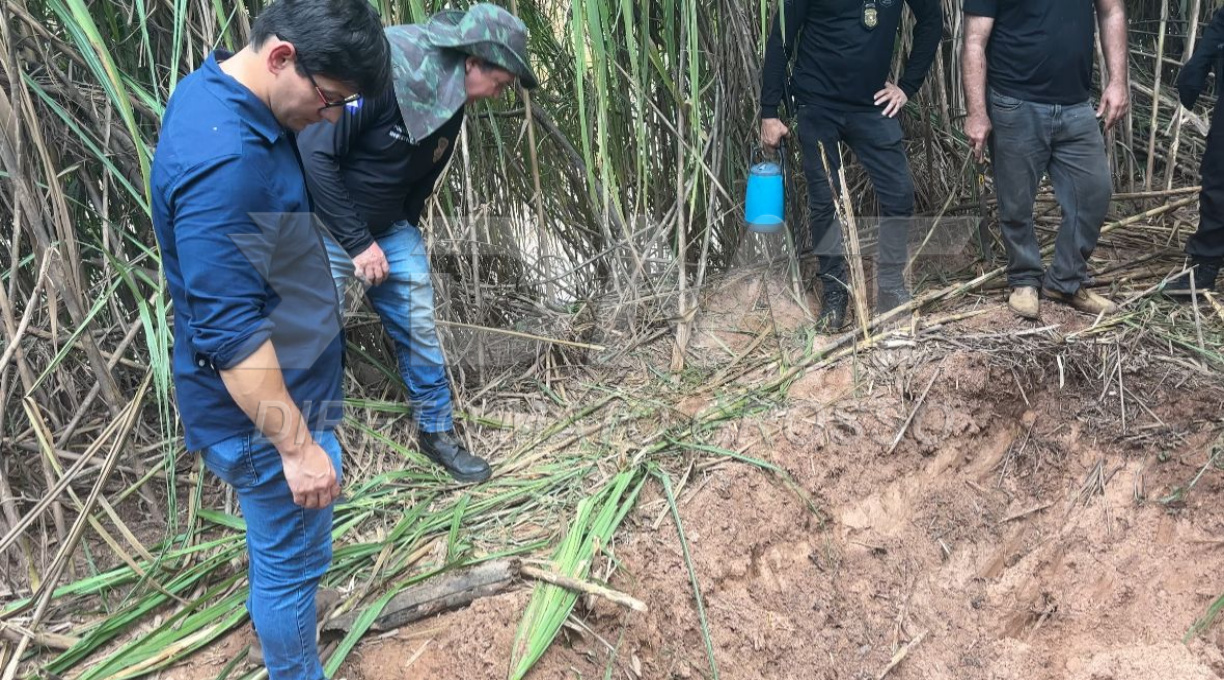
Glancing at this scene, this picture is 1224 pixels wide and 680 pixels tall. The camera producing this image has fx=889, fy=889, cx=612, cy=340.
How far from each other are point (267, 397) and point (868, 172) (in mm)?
2338

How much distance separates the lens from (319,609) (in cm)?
214

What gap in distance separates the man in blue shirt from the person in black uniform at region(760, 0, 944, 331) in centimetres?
186

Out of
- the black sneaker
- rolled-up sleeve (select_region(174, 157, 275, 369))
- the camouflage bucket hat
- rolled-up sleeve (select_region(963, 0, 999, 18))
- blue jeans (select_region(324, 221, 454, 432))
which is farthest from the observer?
the black sneaker

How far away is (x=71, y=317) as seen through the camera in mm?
2299

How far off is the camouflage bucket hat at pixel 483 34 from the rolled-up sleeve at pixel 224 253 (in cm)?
90

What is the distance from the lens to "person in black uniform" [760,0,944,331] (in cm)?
293

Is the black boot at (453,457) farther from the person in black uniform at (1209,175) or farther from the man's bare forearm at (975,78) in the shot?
the person in black uniform at (1209,175)

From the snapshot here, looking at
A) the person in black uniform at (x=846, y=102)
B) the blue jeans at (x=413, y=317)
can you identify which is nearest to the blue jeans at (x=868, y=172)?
the person in black uniform at (x=846, y=102)

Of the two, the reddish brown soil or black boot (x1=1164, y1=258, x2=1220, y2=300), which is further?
black boot (x1=1164, y1=258, x2=1220, y2=300)

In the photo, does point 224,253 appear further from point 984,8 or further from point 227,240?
point 984,8

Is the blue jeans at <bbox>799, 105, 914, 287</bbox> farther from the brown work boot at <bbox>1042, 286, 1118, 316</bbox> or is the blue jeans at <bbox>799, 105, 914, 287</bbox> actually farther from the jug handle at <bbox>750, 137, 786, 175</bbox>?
the brown work boot at <bbox>1042, 286, 1118, 316</bbox>

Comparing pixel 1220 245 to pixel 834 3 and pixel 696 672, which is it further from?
pixel 696 672

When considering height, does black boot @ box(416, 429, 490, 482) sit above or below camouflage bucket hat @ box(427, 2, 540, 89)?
below

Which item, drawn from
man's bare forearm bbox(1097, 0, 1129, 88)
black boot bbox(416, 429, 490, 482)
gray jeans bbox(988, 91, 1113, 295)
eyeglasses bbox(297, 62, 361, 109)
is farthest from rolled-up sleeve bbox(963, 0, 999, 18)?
eyeglasses bbox(297, 62, 361, 109)
